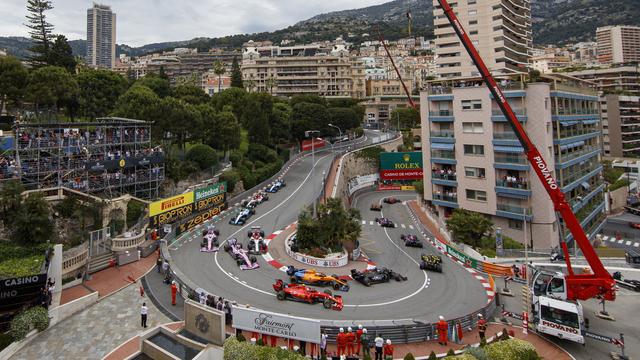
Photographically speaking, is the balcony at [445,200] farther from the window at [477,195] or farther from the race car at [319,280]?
the race car at [319,280]

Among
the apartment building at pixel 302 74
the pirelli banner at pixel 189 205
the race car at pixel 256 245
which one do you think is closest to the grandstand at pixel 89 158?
the pirelli banner at pixel 189 205

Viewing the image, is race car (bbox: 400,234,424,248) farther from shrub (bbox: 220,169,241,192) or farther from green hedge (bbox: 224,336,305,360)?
green hedge (bbox: 224,336,305,360)

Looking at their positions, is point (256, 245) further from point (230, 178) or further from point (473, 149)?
point (473, 149)

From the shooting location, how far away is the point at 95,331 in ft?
79.3

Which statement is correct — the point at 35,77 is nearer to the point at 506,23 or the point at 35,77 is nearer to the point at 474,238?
the point at 474,238

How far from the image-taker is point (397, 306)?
90.1 ft

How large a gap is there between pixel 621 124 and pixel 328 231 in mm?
103371

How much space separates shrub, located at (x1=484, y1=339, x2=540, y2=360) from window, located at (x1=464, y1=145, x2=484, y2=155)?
32808 mm

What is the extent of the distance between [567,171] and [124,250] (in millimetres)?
48199

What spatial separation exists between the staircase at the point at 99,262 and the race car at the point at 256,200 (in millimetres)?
18946

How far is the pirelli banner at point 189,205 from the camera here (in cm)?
3931

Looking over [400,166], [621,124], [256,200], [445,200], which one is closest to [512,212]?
[445,200]

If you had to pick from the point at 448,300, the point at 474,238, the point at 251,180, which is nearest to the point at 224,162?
the point at 251,180

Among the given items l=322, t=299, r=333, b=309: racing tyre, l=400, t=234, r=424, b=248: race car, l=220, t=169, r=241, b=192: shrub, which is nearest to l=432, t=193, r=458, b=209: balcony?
l=400, t=234, r=424, b=248: race car
